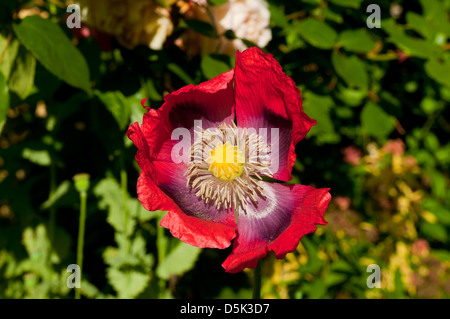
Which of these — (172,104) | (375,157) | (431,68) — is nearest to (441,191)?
(375,157)

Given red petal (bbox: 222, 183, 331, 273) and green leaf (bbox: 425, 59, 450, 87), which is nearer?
red petal (bbox: 222, 183, 331, 273)

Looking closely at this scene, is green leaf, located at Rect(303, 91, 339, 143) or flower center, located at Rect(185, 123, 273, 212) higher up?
green leaf, located at Rect(303, 91, 339, 143)

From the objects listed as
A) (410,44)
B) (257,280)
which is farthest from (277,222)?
(410,44)

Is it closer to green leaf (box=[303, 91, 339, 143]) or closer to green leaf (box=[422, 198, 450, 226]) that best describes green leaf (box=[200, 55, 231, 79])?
green leaf (box=[303, 91, 339, 143])

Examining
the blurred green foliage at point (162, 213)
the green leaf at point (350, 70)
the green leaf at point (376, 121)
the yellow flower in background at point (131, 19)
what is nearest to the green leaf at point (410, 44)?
the blurred green foliage at point (162, 213)

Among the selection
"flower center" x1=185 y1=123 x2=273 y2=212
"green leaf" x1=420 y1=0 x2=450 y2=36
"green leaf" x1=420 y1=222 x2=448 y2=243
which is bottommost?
"green leaf" x1=420 y1=222 x2=448 y2=243

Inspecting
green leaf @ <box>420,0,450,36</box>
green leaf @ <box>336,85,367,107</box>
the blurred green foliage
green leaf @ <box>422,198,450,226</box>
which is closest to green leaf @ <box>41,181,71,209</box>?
the blurred green foliage

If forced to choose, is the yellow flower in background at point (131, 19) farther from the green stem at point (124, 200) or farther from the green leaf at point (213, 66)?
the green stem at point (124, 200)
